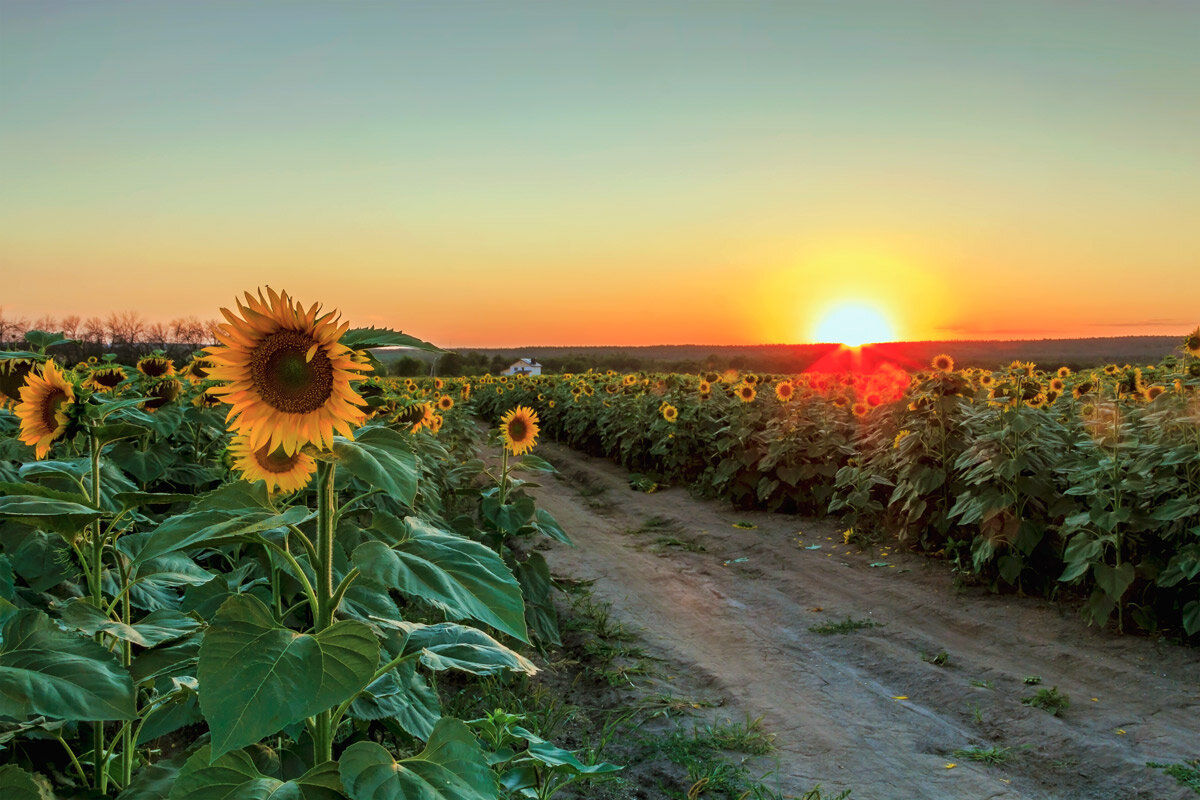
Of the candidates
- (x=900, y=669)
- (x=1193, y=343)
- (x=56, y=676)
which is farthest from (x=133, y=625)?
(x=1193, y=343)

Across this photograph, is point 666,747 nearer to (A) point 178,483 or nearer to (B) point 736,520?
(A) point 178,483

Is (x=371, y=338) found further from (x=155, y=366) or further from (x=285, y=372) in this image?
(x=155, y=366)

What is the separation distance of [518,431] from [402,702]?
4204mm

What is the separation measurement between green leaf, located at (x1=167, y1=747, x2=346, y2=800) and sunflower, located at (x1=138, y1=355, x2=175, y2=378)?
14.4 feet

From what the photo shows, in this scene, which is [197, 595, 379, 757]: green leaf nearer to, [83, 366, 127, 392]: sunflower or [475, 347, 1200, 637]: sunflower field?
[83, 366, 127, 392]: sunflower

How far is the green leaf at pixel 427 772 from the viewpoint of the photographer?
1430mm

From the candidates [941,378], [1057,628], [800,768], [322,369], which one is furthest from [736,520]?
[322,369]

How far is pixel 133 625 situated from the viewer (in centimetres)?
184

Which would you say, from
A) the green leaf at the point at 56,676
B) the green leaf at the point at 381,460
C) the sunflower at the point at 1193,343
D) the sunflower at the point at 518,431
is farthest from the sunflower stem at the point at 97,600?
the sunflower at the point at 1193,343

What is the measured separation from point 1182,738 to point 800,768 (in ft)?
6.96

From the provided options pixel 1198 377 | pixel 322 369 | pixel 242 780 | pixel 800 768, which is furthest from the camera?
pixel 1198 377

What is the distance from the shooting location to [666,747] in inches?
164

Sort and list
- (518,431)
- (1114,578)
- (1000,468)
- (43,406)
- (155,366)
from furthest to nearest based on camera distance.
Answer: (1000,468), (518,431), (1114,578), (155,366), (43,406)

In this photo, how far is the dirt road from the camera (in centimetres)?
425
